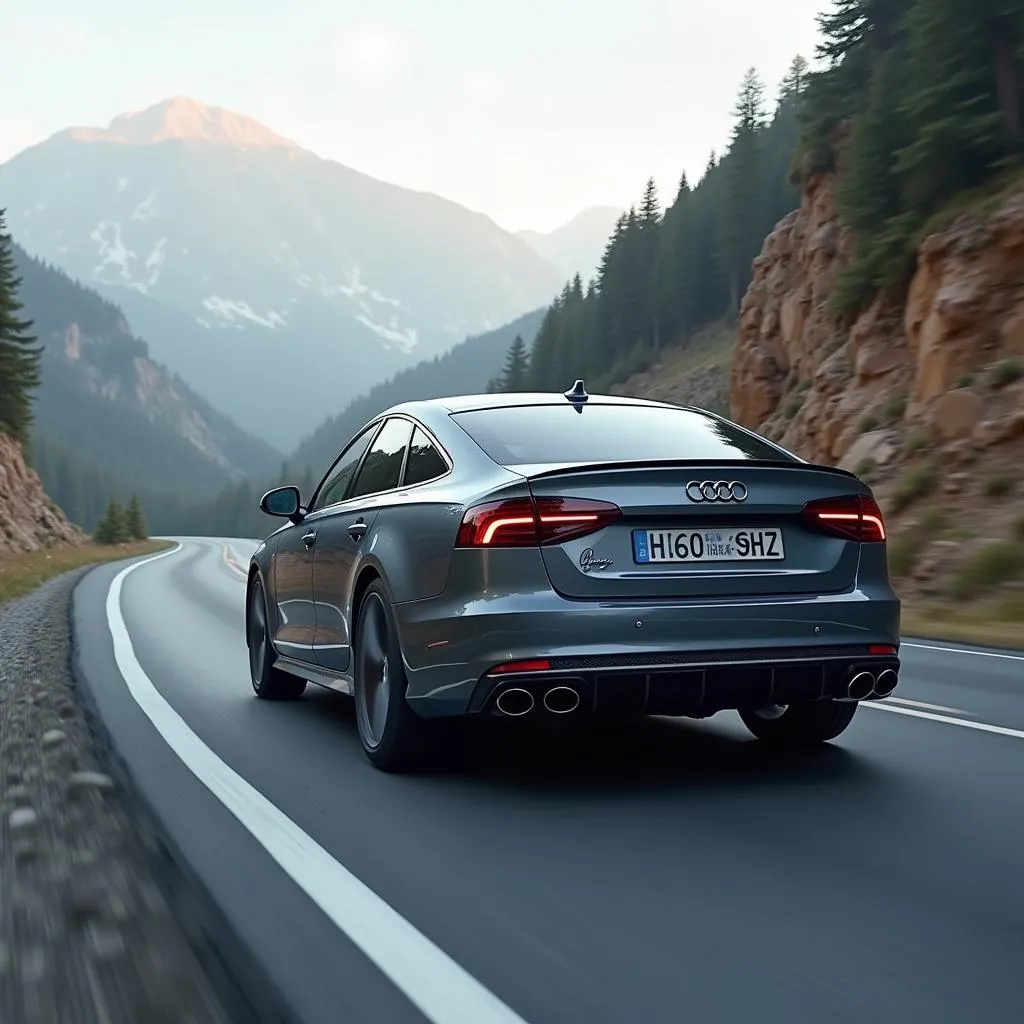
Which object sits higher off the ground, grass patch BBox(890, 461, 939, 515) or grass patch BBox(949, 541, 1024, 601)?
grass patch BBox(890, 461, 939, 515)

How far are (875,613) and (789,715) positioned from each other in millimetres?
1083

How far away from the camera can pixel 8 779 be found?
221 inches

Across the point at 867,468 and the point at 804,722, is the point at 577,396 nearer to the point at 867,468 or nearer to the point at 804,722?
the point at 804,722

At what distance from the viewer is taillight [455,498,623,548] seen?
4.95 meters

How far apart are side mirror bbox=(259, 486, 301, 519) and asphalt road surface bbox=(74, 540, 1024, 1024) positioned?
1.20m

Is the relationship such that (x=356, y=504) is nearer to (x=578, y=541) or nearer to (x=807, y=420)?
(x=578, y=541)

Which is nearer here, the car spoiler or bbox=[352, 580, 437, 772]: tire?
the car spoiler

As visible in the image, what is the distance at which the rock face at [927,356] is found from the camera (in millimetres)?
22328

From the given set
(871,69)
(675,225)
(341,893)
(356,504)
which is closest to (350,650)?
(356,504)

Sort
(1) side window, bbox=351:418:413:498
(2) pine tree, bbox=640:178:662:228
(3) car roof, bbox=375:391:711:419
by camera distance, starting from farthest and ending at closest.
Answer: (2) pine tree, bbox=640:178:662:228 → (1) side window, bbox=351:418:413:498 → (3) car roof, bbox=375:391:711:419

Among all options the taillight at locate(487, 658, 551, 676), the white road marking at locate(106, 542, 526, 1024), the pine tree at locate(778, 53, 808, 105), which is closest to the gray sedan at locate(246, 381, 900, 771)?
the taillight at locate(487, 658, 551, 676)

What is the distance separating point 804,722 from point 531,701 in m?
1.80

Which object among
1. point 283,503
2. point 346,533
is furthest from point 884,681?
point 283,503

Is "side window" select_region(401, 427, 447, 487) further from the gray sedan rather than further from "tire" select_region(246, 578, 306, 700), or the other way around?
"tire" select_region(246, 578, 306, 700)
